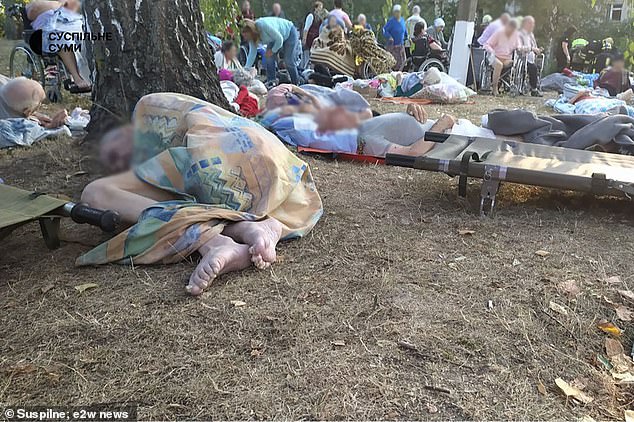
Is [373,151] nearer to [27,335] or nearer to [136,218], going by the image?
[136,218]

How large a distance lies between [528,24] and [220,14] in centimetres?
352

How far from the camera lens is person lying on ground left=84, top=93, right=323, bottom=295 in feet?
6.88

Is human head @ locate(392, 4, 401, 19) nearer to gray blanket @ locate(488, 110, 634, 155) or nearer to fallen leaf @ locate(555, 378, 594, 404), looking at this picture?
fallen leaf @ locate(555, 378, 594, 404)

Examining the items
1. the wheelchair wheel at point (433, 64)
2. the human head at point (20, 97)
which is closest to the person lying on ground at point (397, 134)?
the human head at point (20, 97)

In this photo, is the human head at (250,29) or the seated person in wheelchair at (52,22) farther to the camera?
the seated person in wheelchair at (52,22)

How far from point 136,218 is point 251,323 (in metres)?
0.79

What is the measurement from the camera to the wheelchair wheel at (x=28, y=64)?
240 inches

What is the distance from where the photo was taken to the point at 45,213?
2.11 meters

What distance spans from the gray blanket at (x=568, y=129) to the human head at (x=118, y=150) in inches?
107

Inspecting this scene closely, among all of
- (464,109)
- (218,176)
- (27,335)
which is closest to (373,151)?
(218,176)

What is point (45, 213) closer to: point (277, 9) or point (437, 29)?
point (277, 9)

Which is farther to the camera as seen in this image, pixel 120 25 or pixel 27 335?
pixel 120 25

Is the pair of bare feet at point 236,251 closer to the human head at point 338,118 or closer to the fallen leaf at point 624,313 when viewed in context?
the human head at point 338,118

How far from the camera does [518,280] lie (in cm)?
205
